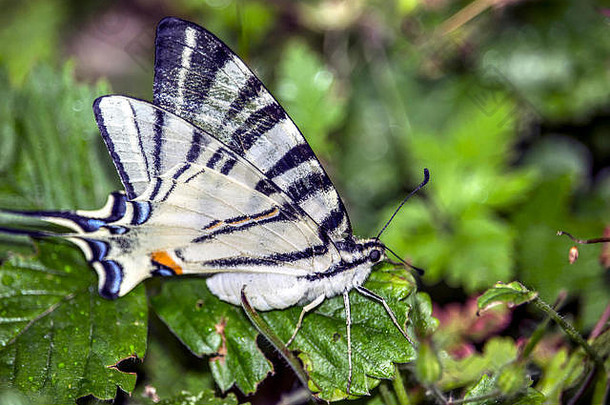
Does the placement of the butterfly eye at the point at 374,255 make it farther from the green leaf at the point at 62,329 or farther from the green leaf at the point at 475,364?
the green leaf at the point at 62,329

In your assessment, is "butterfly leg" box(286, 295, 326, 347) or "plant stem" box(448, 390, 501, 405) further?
"butterfly leg" box(286, 295, 326, 347)

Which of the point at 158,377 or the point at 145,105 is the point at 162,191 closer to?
the point at 145,105

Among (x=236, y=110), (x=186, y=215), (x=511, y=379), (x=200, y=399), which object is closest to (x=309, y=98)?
(x=236, y=110)

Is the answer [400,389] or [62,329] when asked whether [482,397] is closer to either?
[400,389]

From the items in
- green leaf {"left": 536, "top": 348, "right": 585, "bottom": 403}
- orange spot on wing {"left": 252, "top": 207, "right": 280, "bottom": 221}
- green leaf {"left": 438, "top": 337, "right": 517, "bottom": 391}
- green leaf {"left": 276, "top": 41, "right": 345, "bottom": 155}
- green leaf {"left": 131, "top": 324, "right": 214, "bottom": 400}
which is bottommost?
green leaf {"left": 131, "top": 324, "right": 214, "bottom": 400}

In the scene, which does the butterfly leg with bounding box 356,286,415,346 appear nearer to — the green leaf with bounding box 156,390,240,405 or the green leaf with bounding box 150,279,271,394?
the green leaf with bounding box 150,279,271,394

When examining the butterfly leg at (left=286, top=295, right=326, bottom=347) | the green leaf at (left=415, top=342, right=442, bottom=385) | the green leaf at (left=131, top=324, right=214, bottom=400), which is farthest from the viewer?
the green leaf at (left=131, top=324, right=214, bottom=400)

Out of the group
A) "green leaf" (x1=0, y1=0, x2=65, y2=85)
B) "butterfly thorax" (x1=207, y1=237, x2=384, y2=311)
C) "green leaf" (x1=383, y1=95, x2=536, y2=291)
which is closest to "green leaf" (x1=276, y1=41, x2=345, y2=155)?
"green leaf" (x1=383, y1=95, x2=536, y2=291)

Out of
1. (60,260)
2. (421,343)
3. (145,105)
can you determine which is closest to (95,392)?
(60,260)
